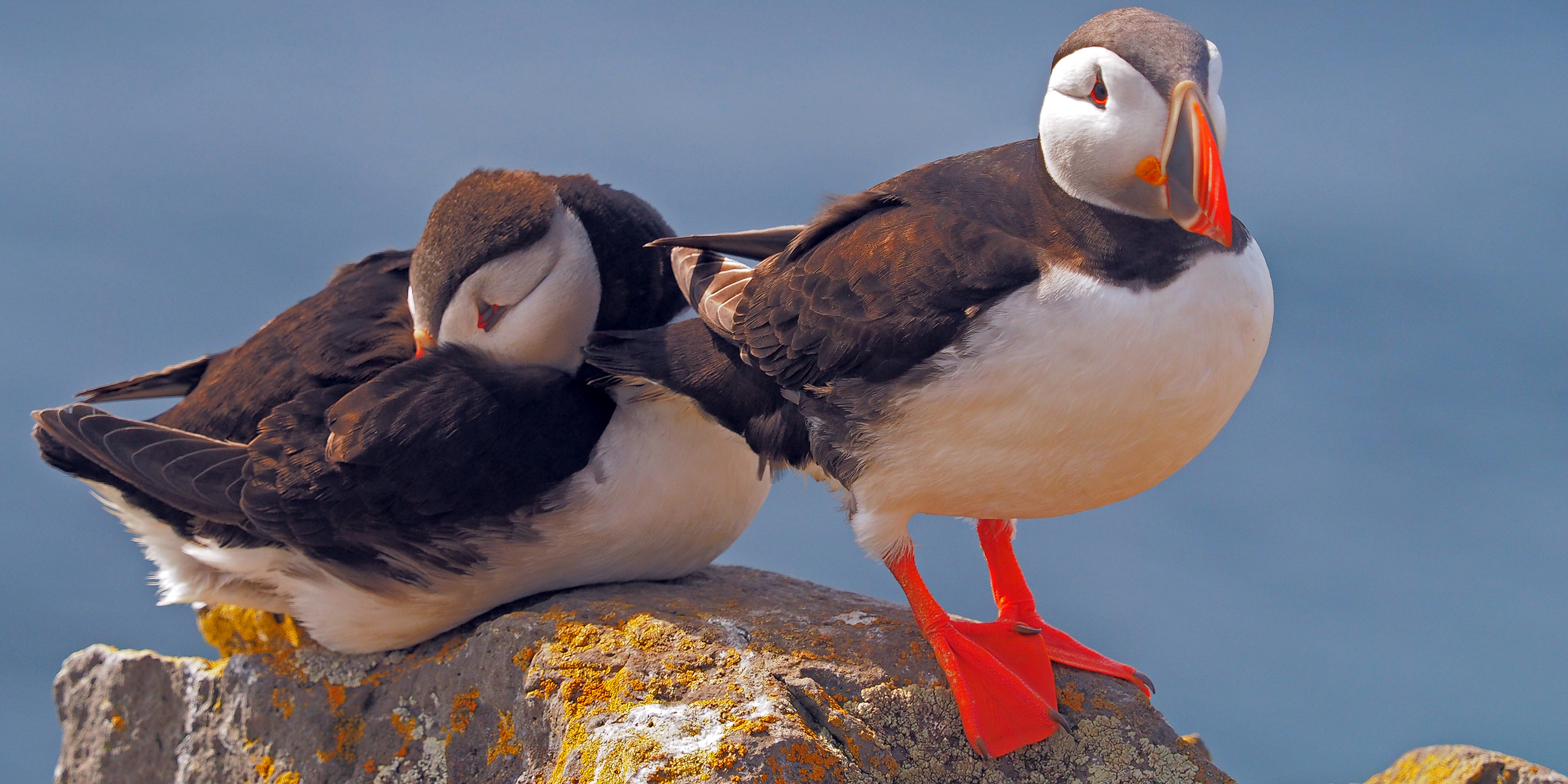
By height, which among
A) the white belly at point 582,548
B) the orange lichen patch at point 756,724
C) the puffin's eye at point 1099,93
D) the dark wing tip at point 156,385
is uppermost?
the puffin's eye at point 1099,93

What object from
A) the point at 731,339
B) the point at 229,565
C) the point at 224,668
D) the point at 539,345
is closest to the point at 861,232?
the point at 731,339

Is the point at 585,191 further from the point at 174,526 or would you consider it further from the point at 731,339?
the point at 174,526

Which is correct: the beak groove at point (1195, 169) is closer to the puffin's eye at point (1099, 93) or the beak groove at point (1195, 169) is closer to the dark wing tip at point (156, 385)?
the puffin's eye at point (1099, 93)

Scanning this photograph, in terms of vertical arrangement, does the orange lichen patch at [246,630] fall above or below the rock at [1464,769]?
above

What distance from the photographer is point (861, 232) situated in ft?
11.5

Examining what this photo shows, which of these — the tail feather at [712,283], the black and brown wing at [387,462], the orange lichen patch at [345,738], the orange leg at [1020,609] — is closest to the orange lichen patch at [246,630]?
the orange lichen patch at [345,738]

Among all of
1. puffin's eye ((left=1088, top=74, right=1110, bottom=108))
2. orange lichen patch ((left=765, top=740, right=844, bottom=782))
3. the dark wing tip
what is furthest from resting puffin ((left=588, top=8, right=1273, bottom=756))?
the dark wing tip

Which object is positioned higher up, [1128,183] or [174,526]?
[1128,183]

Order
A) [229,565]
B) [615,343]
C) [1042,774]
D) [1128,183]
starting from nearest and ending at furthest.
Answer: [1128,183]
[1042,774]
[615,343]
[229,565]

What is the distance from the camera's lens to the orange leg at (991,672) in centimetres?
345

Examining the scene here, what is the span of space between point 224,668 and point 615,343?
190 cm

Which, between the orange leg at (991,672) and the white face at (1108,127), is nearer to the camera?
the white face at (1108,127)

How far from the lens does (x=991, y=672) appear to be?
140 inches

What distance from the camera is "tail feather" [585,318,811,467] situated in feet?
12.2
